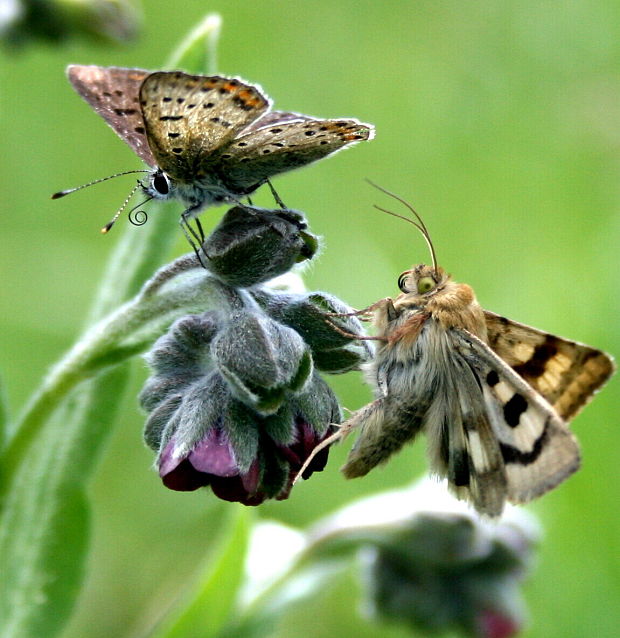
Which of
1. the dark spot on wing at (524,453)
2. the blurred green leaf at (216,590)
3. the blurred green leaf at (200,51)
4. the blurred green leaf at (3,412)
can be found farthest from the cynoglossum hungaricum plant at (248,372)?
the blurred green leaf at (216,590)

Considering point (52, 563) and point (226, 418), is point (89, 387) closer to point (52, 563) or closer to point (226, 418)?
point (52, 563)

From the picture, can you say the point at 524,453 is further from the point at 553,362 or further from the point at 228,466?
the point at 228,466

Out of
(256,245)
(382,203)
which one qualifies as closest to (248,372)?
(256,245)

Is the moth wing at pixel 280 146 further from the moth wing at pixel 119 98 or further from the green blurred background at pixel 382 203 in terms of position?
the green blurred background at pixel 382 203

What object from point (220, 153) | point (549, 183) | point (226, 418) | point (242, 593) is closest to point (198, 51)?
point (220, 153)

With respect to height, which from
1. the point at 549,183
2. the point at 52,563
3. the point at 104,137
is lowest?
the point at 52,563

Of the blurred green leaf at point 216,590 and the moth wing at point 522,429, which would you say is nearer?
the moth wing at point 522,429

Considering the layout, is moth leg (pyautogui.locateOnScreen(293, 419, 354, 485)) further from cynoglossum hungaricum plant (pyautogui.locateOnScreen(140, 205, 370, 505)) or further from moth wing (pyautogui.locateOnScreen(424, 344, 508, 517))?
moth wing (pyautogui.locateOnScreen(424, 344, 508, 517))
